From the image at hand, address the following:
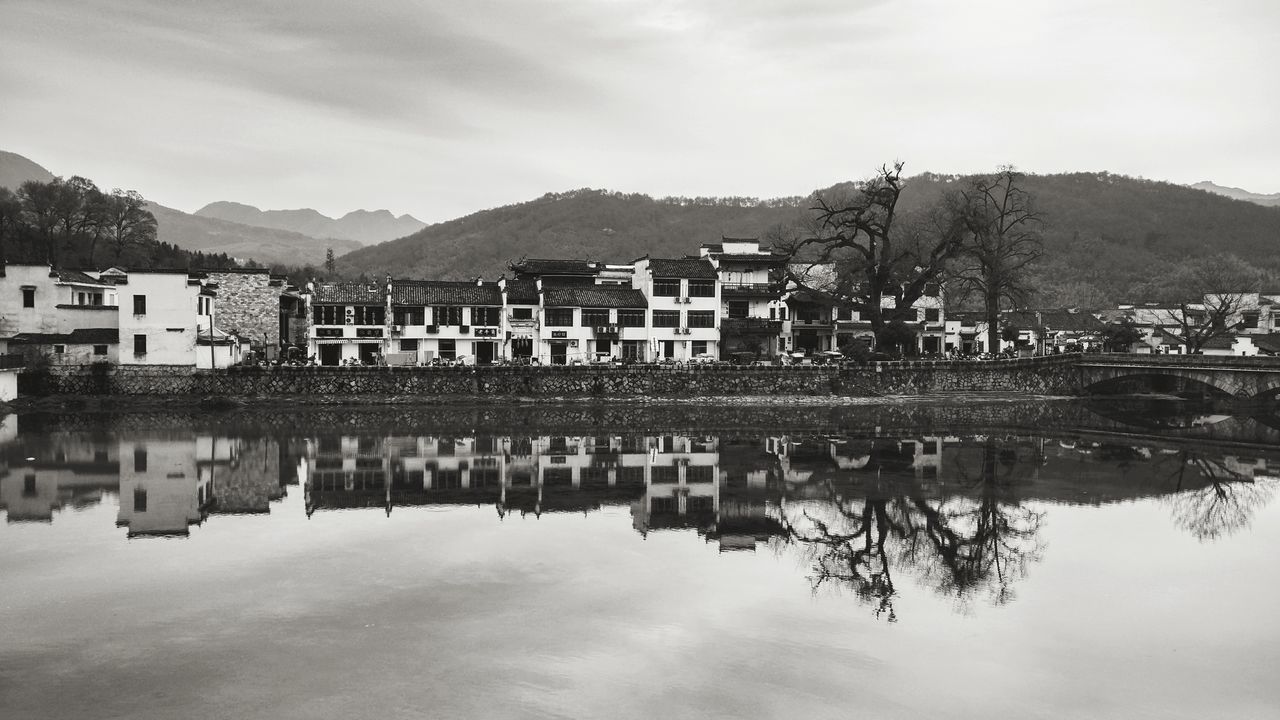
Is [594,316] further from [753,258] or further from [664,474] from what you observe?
[664,474]

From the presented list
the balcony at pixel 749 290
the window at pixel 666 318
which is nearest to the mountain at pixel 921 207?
the balcony at pixel 749 290

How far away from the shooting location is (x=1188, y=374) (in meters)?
52.9

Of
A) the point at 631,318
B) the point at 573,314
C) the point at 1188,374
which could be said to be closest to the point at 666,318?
the point at 631,318

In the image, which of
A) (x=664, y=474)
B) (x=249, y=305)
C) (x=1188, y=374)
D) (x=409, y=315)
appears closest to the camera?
(x=664, y=474)

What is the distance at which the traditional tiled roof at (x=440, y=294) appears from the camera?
55781 millimetres

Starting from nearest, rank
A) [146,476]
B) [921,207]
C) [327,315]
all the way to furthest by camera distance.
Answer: [146,476]
[327,315]
[921,207]

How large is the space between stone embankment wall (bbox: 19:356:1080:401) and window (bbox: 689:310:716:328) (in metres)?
6.68

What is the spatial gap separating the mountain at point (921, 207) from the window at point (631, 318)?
55126mm

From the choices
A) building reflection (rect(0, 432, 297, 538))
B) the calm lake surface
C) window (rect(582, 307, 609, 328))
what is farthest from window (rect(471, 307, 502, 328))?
the calm lake surface

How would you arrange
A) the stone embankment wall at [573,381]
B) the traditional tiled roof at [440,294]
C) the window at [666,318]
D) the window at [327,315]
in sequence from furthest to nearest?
the window at [666,318] < the traditional tiled roof at [440,294] < the window at [327,315] < the stone embankment wall at [573,381]

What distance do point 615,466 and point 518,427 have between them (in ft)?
34.7

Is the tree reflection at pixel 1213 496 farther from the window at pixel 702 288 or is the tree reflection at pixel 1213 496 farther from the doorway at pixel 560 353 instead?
the doorway at pixel 560 353

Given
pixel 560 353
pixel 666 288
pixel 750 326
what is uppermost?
pixel 666 288

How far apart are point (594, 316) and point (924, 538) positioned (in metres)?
38.8
